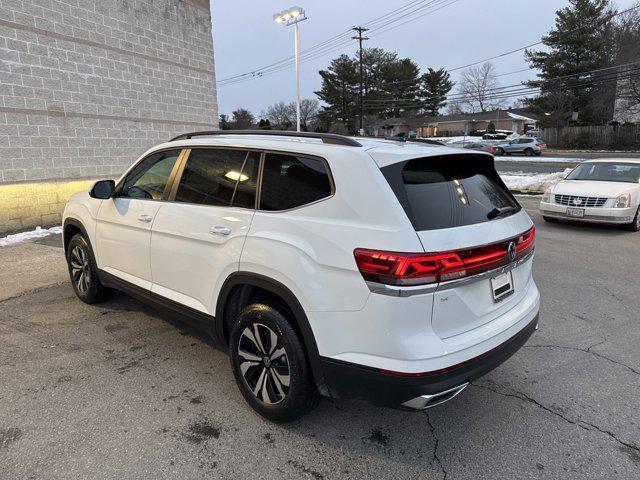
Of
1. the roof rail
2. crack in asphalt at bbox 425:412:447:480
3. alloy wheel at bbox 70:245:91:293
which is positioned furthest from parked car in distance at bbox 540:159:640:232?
alloy wheel at bbox 70:245:91:293

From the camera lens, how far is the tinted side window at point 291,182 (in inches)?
107

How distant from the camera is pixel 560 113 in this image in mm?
49031

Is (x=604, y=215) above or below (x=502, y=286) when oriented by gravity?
below

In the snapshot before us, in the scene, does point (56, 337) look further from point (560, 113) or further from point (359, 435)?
point (560, 113)

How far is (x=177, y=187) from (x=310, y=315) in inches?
68.0

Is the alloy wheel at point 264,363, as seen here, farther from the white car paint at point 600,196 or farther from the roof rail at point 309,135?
the white car paint at point 600,196

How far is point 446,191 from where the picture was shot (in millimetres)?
2746

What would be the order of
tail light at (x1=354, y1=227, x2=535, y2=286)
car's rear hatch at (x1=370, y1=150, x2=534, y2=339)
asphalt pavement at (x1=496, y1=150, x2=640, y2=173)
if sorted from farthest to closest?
1. asphalt pavement at (x1=496, y1=150, x2=640, y2=173)
2. car's rear hatch at (x1=370, y1=150, x2=534, y2=339)
3. tail light at (x1=354, y1=227, x2=535, y2=286)

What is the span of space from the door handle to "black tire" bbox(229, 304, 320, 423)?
1.68 feet

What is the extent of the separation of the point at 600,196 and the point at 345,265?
27.6ft

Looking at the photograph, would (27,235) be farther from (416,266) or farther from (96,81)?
(416,266)

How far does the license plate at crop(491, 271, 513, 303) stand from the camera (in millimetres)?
2705

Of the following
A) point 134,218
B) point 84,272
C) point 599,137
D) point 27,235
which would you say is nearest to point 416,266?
point 134,218

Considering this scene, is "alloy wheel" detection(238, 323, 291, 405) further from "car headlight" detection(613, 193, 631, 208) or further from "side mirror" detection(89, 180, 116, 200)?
"car headlight" detection(613, 193, 631, 208)
